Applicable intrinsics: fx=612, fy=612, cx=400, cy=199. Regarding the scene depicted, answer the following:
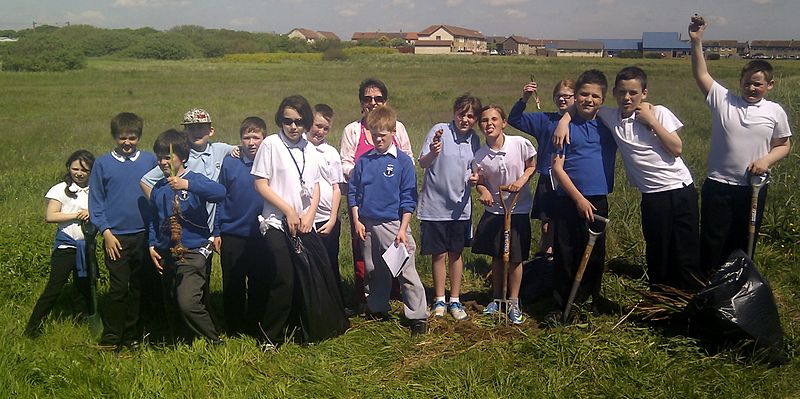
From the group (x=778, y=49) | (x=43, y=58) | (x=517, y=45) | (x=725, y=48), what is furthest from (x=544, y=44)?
(x=43, y=58)

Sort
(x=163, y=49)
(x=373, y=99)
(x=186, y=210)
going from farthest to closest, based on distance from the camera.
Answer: (x=163, y=49), (x=373, y=99), (x=186, y=210)

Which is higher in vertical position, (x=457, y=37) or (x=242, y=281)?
(x=457, y=37)

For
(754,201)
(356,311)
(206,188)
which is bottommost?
(356,311)

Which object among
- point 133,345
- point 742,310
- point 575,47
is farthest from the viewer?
point 575,47

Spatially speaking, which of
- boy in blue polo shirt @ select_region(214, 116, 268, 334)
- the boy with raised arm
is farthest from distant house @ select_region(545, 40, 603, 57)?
boy in blue polo shirt @ select_region(214, 116, 268, 334)

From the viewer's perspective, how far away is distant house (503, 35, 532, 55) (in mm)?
90750

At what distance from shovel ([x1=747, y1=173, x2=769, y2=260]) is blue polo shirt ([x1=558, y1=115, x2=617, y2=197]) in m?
1.05

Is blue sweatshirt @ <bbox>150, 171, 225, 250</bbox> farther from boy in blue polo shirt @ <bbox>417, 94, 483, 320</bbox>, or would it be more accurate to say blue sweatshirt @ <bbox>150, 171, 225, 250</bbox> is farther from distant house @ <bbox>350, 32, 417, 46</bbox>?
distant house @ <bbox>350, 32, 417, 46</bbox>

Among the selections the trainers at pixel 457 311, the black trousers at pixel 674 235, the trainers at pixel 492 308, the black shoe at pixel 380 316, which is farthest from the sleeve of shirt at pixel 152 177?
the black trousers at pixel 674 235

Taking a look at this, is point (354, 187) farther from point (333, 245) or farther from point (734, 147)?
point (734, 147)

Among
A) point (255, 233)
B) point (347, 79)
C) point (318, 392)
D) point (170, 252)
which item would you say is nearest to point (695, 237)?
point (318, 392)

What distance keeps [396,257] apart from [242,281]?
3.90 feet

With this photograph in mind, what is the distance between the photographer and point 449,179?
15.1 ft

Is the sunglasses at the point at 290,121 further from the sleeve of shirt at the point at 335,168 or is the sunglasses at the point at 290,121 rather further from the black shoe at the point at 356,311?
the black shoe at the point at 356,311
